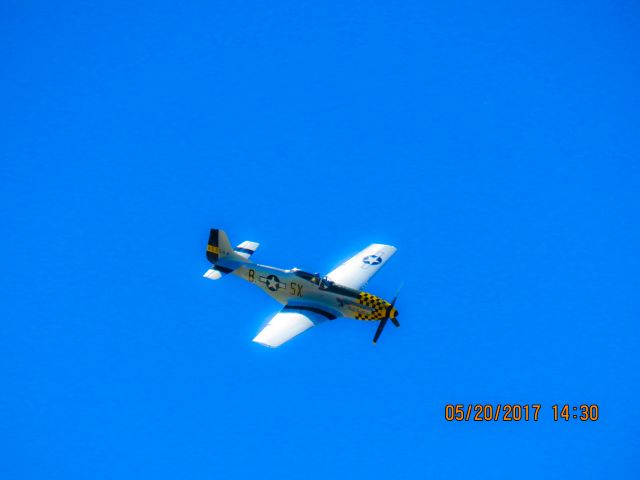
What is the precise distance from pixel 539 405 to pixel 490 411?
2092 mm

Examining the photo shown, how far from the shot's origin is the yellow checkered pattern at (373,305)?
22.1m

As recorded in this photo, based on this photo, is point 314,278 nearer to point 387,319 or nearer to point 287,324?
point 287,324

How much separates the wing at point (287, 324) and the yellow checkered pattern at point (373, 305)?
5.81 feet

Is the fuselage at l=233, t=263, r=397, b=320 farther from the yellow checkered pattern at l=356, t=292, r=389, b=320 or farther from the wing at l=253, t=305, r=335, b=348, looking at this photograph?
the wing at l=253, t=305, r=335, b=348

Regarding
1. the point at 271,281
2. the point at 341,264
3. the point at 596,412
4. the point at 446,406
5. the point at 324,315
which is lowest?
the point at 446,406

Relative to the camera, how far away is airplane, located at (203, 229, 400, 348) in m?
22.0

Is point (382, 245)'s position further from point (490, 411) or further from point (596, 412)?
point (596, 412)

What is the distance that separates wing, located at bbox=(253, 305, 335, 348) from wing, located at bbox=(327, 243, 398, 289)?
7.26ft

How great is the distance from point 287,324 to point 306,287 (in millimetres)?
2281

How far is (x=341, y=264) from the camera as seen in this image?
83.6ft

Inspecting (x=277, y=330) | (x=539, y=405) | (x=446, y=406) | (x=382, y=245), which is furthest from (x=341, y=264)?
(x=539, y=405)

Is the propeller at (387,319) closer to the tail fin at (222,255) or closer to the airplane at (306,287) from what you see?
the airplane at (306,287)

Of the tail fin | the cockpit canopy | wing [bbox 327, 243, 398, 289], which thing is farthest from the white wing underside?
the tail fin

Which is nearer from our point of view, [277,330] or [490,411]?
[490,411]
